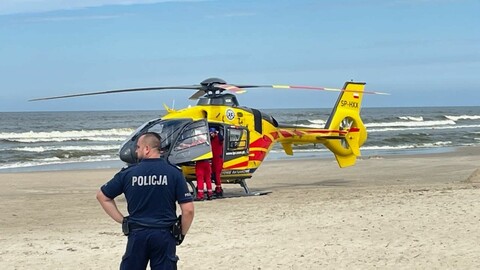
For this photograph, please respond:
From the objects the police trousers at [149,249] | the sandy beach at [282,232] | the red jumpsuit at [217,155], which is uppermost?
the police trousers at [149,249]

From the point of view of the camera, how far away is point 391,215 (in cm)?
1081

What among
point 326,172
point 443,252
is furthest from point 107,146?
point 443,252

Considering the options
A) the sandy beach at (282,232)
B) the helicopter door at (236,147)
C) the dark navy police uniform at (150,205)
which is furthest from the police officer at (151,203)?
the helicopter door at (236,147)

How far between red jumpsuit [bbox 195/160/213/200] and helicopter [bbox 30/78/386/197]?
134mm

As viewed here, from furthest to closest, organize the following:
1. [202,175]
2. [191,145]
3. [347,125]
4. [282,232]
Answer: [347,125], [202,175], [191,145], [282,232]

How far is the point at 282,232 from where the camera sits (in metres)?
9.92

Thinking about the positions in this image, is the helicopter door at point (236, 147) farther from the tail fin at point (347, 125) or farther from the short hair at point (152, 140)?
the short hair at point (152, 140)

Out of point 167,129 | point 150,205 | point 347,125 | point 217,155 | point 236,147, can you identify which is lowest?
point 217,155

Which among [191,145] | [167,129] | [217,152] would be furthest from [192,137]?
[217,152]

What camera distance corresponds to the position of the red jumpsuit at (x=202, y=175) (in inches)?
570

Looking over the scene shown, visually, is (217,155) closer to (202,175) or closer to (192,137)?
(202,175)

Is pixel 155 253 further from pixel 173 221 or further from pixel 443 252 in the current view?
pixel 443 252

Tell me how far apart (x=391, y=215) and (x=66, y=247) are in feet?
15.5

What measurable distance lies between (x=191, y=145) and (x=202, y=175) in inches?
27.5
